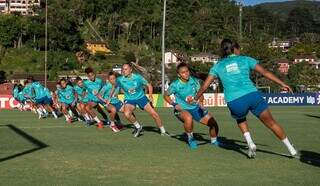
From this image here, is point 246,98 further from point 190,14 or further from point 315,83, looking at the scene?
point 190,14

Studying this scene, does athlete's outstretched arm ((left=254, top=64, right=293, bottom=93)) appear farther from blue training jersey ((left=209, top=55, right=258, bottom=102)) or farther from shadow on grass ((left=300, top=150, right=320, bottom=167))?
shadow on grass ((left=300, top=150, right=320, bottom=167))

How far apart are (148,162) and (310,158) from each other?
2.94 metres

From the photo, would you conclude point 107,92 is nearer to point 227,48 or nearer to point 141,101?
point 141,101

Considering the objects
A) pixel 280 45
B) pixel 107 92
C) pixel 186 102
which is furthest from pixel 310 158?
pixel 280 45

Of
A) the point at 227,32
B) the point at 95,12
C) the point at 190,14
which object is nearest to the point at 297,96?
the point at 227,32

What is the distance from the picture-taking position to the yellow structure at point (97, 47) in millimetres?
139062

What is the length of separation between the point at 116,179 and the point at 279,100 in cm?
3770

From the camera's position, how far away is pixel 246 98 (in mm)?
10258

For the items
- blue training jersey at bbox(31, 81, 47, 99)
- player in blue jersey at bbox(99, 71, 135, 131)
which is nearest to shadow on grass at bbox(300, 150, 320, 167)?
player in blue jersey at bbox(99, 71, 135, 131)

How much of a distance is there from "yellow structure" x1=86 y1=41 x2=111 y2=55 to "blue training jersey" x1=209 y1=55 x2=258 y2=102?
12795 centimetres

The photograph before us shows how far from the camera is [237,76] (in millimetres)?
10336

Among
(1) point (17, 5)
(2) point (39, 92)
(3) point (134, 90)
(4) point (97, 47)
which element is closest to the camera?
(3) point (134, 90)

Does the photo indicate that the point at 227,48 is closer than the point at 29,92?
Yes

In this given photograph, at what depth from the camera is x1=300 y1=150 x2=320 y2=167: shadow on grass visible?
10.0 m
